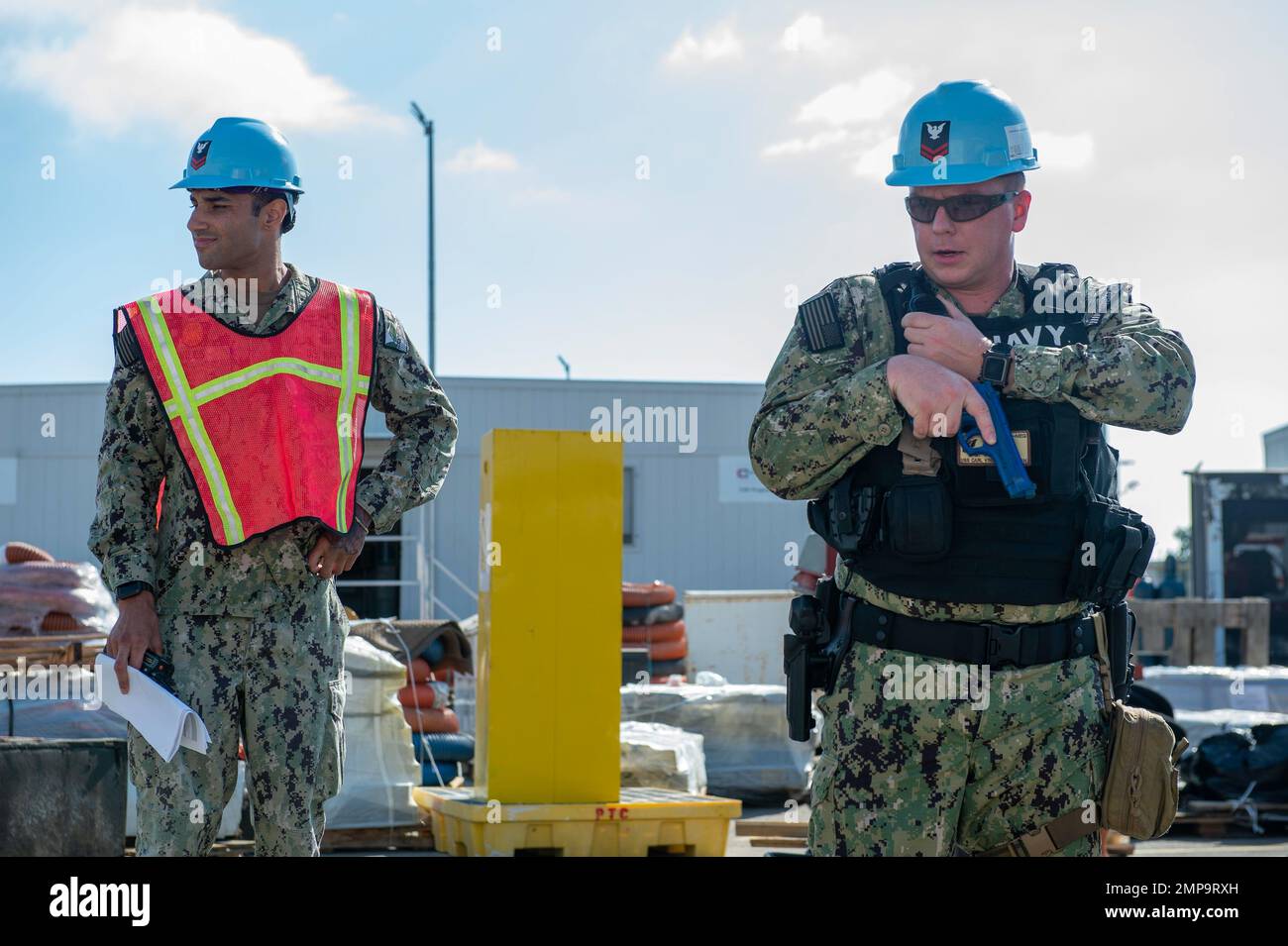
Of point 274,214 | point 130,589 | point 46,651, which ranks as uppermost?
point 274,214

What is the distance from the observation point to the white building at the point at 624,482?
21875 mm

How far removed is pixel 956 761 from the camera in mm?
3014

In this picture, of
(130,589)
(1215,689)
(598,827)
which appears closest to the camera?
(130,589)

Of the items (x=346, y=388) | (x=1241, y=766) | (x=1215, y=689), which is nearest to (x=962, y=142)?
(x=346, y=388)

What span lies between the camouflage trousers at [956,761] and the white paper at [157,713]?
4.46 ft

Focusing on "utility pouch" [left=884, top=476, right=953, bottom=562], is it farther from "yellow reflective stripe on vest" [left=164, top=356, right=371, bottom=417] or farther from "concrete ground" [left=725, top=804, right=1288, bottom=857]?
"concrete ground" [left=725, top=804, right=1288, bottom=857]

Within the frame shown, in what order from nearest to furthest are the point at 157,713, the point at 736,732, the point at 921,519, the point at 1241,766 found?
the point at 921,519
the point at 157,713
the point at 1241,766
the point at 736,732

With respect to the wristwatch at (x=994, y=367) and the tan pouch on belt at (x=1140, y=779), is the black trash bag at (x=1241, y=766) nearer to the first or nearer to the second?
the tan pouch on belt at (x=1140, y=779)

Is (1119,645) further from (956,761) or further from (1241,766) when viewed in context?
(1241,766)

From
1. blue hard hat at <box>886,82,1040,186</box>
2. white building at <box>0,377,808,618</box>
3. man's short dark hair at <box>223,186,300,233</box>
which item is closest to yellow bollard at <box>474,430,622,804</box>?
man's short dark hair at <box>223,186,300,233</box>

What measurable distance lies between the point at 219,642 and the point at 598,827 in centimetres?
328

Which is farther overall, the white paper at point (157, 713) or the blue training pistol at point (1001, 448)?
the white paper at point (157, 713)

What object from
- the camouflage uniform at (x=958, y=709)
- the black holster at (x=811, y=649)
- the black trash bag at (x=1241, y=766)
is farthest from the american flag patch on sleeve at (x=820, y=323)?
the black trash bag at (x=1241, y=766)

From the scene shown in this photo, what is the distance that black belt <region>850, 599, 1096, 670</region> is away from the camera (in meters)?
3.01
